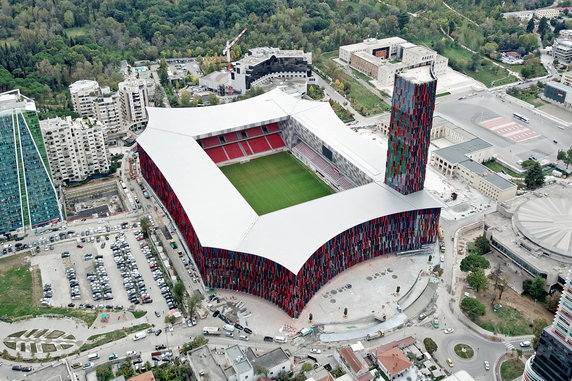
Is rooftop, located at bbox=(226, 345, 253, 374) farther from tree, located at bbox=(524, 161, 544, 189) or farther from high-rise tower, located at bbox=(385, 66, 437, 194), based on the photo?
tree, located at bbox=(524, 161, 544, 189)

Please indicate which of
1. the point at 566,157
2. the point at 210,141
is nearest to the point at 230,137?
the point at 210,141

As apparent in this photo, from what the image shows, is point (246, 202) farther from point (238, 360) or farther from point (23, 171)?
point (23, 171)

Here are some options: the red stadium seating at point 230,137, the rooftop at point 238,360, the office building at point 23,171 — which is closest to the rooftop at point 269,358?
the rooftop at point 238,360

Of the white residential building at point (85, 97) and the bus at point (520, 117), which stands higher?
the white residential building at point (85, 97)

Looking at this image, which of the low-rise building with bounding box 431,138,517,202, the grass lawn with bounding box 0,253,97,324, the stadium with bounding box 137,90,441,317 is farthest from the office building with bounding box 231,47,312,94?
the grass lawn with bounding box 0,253,97,324

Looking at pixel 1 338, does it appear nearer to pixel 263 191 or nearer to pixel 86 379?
pixel 86 379

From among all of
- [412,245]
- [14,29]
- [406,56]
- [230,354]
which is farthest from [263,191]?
[14,29]

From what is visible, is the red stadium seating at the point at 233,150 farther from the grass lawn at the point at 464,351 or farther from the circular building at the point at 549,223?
the grass lawn at the point at 464,351
